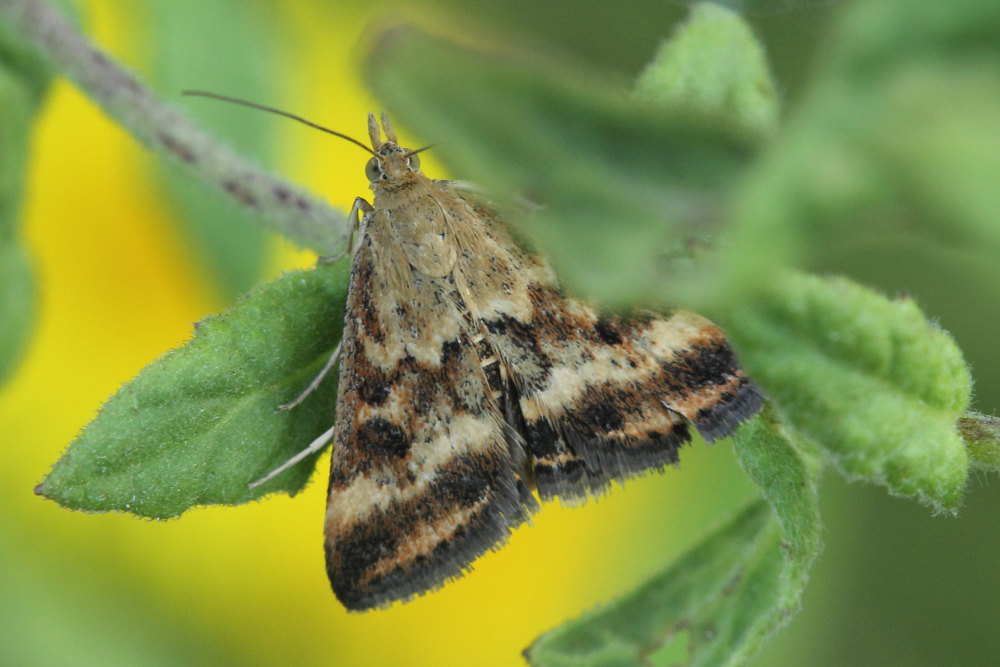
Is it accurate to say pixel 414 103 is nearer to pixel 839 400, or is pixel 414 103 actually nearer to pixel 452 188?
pixel 839 400

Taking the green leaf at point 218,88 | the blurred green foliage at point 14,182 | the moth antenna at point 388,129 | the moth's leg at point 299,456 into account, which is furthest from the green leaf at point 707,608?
the green leaf at point 218,88

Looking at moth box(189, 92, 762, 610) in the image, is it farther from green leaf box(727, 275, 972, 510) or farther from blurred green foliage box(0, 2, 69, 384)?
blurred green foliage box(0, 2, 69, 384)

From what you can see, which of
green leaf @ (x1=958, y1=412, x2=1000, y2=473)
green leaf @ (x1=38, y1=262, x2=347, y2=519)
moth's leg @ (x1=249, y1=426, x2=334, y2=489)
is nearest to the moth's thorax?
green leaf @ (x1=38, y1=262, x2=347, y2=519)

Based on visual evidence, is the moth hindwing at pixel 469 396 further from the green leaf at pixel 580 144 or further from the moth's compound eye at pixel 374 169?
the green leaf at pixel 580 144

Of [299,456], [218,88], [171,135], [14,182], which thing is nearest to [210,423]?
[299,456]

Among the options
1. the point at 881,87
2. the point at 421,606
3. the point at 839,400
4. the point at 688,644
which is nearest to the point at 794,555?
the point at 688,644

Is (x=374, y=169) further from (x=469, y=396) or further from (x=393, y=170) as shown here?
(x=469, y=396)
